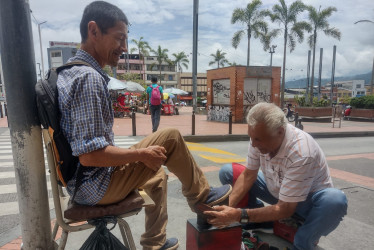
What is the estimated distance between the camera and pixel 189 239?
2160mm

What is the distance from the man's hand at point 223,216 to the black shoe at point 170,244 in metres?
0.58

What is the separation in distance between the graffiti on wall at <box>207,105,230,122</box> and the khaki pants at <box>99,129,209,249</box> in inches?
527

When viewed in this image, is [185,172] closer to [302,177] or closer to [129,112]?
[302,177]

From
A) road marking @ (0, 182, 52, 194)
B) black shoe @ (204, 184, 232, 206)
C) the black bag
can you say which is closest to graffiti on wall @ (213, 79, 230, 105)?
road marking @ (0, 182, 52, 194)

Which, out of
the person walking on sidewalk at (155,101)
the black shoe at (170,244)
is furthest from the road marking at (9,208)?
the person walking on sidewalk at (155,101)

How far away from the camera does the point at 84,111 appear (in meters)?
1.50

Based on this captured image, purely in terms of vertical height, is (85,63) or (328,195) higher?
(85,63)

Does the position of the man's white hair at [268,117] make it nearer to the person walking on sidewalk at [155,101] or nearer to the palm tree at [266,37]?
the person walking on sidewalk at [155,101]

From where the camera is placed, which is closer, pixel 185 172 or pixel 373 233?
pixel 185 172

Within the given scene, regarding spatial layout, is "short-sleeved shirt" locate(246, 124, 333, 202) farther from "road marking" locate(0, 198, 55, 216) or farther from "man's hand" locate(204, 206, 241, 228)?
"road marking" locate(0, 198, 55, 216)

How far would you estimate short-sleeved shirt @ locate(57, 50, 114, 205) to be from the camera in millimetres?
1496

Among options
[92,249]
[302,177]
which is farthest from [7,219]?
[302,177]

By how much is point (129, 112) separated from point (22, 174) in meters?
17.8

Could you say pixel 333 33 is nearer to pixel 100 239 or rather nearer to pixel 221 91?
pixel 221 91
